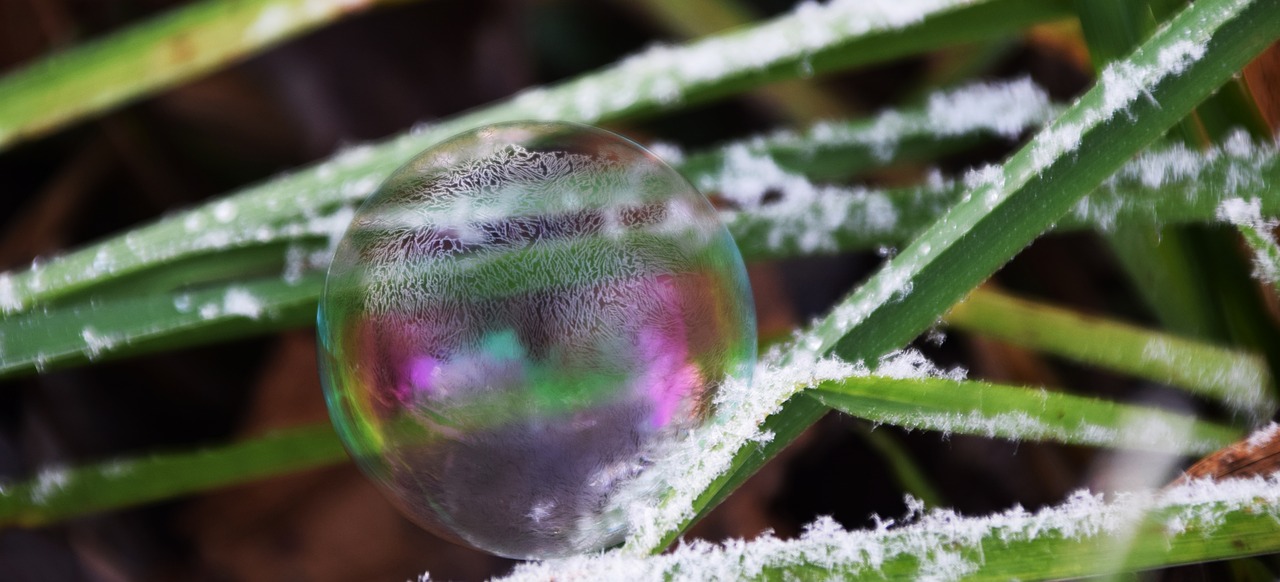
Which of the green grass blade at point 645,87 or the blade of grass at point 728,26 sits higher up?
the blade of grass at point 728,26

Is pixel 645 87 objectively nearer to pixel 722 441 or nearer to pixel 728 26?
pixel 722 441

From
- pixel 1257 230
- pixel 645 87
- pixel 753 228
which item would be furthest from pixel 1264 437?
pixel 645 87

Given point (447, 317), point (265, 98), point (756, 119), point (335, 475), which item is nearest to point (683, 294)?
point (447, 317)

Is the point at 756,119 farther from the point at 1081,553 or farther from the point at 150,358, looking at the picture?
the point at 1081,553

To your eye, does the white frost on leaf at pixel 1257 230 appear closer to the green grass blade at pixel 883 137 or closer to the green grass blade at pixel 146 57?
the green grass blade at pixel 883 137

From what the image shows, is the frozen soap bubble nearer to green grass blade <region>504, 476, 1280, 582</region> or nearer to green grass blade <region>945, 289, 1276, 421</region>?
green grass blade <region>504, 476, 1280, 582</region>

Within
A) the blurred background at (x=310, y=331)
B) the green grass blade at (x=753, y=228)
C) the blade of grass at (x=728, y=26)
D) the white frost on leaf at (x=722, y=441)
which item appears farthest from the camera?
the blade of grass at (x=728, y=26)

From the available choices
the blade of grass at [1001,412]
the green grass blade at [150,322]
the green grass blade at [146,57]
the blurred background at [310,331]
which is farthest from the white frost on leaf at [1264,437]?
the green grass blade at [146,57]
